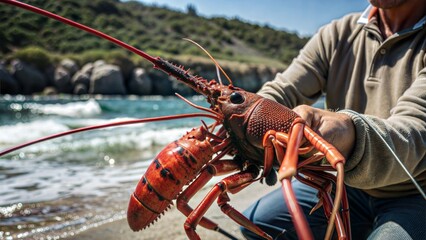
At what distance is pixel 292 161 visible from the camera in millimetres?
1165

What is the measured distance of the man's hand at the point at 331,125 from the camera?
163 cm

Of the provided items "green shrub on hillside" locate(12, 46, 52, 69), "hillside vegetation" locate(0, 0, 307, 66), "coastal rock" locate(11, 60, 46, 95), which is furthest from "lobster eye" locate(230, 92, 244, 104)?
"green shrub on hillside" locate(12, 46, 52, 69)

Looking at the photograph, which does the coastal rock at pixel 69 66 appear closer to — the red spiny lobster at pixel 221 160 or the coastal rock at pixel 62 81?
the coastal rock at pixel 62 81

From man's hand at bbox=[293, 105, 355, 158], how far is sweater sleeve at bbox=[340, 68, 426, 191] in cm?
5

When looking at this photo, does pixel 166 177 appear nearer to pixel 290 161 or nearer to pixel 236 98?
pixel 236 98

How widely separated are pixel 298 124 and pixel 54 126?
536 inches

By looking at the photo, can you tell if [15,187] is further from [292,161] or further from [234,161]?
[292,161]

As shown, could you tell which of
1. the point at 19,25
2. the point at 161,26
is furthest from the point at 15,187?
the point at 161,26

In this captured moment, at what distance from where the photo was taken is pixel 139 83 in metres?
36.9

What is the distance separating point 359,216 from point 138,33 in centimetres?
5816

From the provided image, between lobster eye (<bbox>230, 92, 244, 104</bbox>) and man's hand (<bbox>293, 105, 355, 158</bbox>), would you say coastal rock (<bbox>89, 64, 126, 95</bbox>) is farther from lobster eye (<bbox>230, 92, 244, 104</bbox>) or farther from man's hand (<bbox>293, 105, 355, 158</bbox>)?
man's hand (<bbox>293, 105, 355, 158</bbox>)

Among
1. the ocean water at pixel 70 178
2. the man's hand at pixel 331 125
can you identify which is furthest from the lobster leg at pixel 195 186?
the ocean water at pixel 70 178

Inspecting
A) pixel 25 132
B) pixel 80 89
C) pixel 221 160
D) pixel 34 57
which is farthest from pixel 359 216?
pixel 34 57

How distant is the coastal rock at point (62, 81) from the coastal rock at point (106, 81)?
1.96 metres
